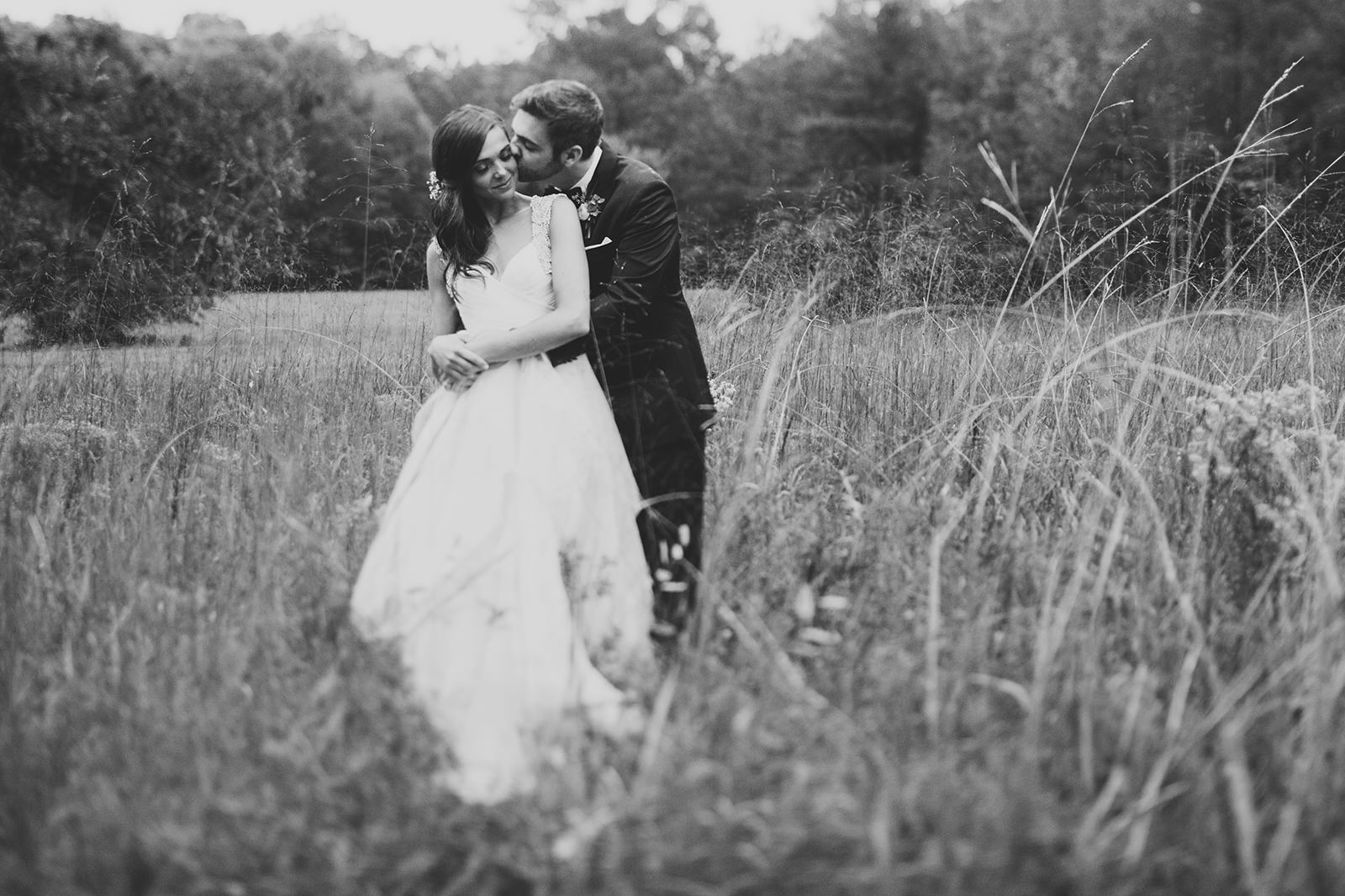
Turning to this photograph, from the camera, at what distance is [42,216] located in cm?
945

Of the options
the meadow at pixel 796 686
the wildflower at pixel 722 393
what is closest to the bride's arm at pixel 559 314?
the meadow at pixel 796 686

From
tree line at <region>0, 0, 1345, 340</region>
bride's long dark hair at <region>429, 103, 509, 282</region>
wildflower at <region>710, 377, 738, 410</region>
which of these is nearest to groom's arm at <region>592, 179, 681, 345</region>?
bride's long dark hair at <region>429, 103, 509, 282</region>

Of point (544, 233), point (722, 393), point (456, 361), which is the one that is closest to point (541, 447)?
point (456, 361)

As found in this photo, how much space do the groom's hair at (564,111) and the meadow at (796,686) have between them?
87 cm

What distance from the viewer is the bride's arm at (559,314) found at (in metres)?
2.89

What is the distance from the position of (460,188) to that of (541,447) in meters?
0.74

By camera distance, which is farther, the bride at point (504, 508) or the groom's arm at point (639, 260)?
the groom's arm at point (639, 260)

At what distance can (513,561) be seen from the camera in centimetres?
265

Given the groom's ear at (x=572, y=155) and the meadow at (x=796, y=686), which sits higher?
the groom's ear at (x=572, y=155)

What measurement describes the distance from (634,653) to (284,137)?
38.0 ft

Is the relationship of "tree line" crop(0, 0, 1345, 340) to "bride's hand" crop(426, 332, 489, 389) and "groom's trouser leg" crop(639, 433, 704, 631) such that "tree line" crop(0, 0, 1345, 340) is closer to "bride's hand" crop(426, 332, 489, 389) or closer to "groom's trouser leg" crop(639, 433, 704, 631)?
"groom's trouser leg" crop(639, 433, 704, 631)

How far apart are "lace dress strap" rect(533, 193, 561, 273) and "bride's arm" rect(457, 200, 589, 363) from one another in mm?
17

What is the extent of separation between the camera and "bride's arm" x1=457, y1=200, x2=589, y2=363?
289 cm

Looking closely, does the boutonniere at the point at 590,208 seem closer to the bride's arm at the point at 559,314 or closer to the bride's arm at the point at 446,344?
the bride's arm at the point at 559,314
